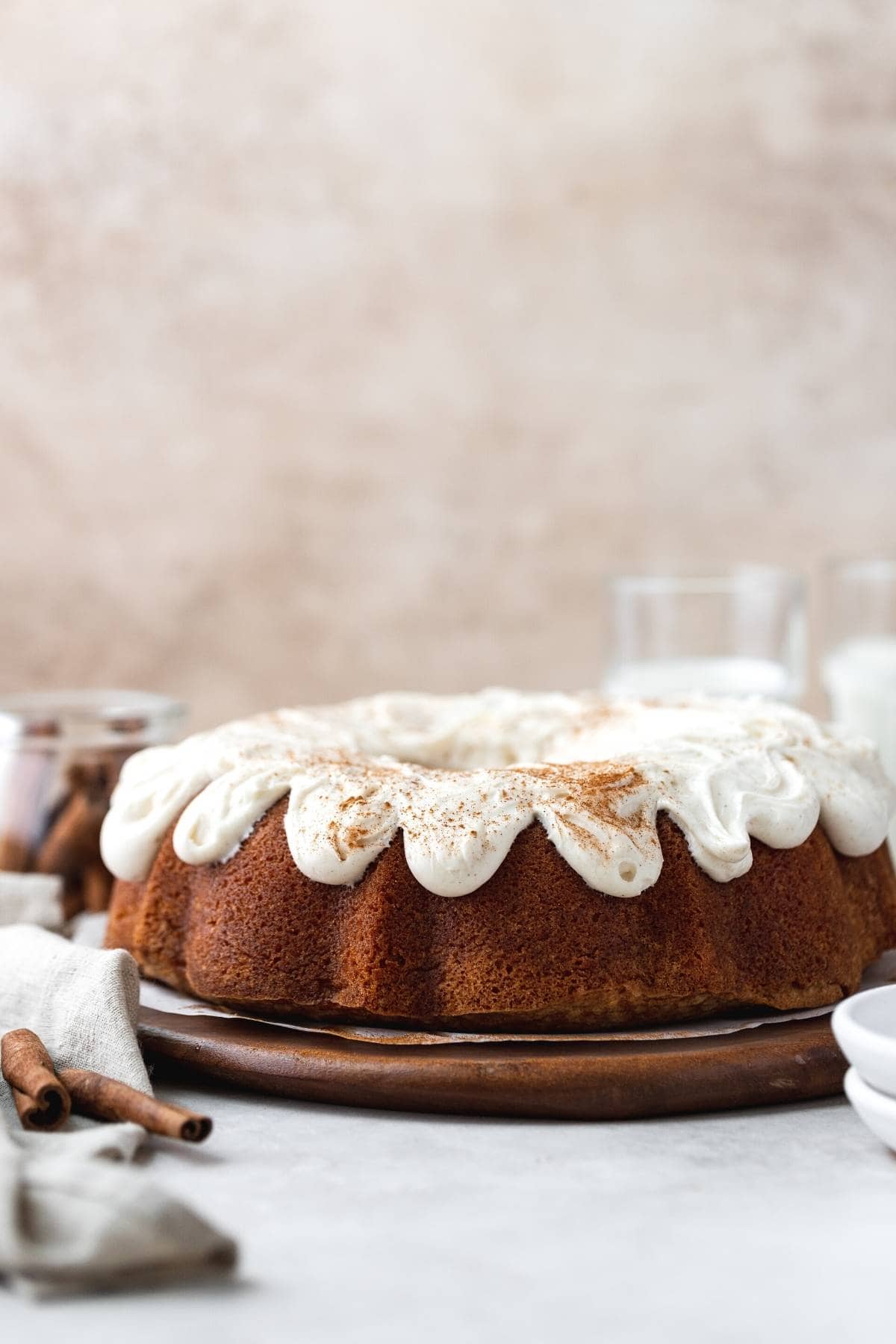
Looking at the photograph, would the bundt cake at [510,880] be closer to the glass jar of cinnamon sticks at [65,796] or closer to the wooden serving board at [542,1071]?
the wooden serving board at [542,1071]

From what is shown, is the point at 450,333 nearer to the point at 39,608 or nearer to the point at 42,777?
the point at 39,608

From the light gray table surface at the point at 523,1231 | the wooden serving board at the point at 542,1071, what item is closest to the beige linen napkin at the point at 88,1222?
the light gray table surface at the point at 523,1231

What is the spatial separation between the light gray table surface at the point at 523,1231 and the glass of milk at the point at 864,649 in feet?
4.77

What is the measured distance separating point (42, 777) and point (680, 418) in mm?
2474

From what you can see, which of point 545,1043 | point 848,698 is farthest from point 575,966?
point 848,698

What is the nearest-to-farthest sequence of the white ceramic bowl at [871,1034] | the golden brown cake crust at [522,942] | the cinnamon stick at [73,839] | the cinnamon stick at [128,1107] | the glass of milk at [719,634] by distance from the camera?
the white ceramic bowl at [871,1034] → the cinnamon stick at [128,1107] → the golden brown cake crust at [522,942] → the cinnamon stick at [73,839] → the glass of milk at [719,634]

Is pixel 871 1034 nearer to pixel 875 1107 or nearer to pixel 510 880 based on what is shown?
pixel 875 1107

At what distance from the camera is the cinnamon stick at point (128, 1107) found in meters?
1.64

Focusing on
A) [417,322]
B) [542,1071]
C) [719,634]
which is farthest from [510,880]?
[417,322]

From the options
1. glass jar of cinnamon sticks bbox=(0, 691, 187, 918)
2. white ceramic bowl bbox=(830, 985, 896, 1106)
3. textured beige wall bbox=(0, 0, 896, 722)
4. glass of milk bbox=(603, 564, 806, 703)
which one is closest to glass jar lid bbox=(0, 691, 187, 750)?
glass jar of cinnamon sticks bbox=(0, 691, 187, 918)

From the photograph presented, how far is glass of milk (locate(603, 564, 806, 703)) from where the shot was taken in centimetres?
310

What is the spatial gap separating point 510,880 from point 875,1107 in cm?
50

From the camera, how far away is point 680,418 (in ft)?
15.2

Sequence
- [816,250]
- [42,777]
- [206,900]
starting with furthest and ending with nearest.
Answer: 1. [816,250]
2. [42,777]
3. [206,900]
